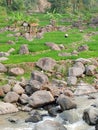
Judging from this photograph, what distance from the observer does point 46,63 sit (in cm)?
3769

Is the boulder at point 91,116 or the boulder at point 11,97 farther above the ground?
the boulder at point 91,116

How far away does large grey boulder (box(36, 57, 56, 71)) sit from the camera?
37281 millimetres

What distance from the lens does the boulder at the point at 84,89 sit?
3284 centimetres

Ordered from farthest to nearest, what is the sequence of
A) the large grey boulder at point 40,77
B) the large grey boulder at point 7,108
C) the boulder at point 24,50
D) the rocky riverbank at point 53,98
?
the boulder at point 24,50, the large grey boulder at point 40,77, the large grey boulder at point 7,108, the rocky riverbank at point 53,98

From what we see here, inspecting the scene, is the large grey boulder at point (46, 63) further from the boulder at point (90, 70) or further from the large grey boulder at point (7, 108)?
the large grey boulder at point (7, 108)

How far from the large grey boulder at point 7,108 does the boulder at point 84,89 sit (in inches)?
275

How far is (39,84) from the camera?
31.1 metres

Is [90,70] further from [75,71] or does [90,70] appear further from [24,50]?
[24,50]

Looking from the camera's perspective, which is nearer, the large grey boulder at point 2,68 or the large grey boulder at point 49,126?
the large grey boulder at point 49,126

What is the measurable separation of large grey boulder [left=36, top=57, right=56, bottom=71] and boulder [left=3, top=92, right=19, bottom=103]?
27.1 ft

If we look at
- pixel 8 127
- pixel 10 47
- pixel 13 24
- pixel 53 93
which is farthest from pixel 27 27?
pixel 8 127

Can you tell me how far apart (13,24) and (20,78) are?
4385 centimetres

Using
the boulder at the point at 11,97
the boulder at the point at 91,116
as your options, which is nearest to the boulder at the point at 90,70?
the boulder at the point at 11,97

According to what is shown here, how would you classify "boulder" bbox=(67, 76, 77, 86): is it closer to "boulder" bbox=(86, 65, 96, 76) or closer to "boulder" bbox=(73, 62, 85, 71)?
"boulder" bbox=(86, 65, 96, 76)
